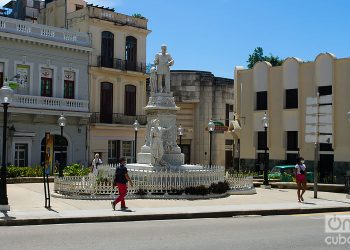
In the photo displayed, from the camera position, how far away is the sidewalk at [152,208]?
46.5 feet

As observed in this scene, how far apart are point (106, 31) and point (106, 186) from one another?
75.2 ft

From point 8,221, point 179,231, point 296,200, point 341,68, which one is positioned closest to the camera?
point 179,231

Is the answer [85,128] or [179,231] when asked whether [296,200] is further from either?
[85,128]

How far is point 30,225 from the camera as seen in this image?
43.9ft

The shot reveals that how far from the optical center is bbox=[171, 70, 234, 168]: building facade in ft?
147

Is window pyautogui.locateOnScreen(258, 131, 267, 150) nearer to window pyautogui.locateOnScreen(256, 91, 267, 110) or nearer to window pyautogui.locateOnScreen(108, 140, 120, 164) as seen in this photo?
window pyautogui.locateOnScreen(256, 91, 267, 110)

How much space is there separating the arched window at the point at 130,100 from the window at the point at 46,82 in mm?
6897

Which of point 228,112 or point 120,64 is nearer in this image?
point 120,64

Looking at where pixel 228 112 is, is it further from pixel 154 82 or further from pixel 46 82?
pixel 154 82

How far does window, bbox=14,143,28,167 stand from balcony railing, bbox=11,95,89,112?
2.83 meters

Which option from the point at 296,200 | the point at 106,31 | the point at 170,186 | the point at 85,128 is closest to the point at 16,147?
the point at 85,128

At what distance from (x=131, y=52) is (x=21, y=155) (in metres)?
12.6

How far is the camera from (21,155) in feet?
113

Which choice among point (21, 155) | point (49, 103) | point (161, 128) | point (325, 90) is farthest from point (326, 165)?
point (21, 155)
